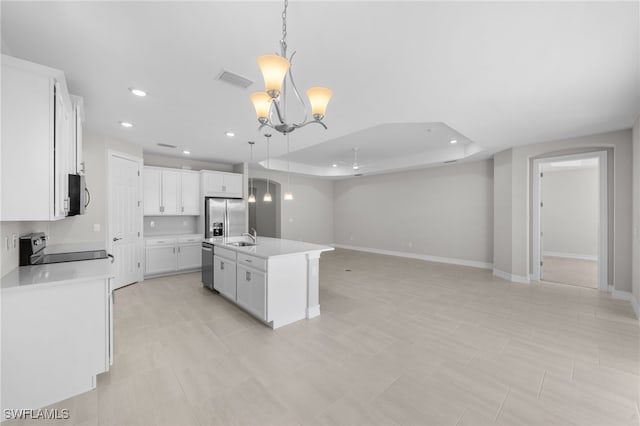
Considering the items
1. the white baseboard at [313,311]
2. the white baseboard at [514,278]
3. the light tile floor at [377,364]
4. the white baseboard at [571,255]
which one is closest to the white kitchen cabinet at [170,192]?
the light tile floor at [377,364]

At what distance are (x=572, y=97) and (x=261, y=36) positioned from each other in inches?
138

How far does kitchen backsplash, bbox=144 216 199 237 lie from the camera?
579 cm

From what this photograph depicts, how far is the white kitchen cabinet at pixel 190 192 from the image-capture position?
233 inches

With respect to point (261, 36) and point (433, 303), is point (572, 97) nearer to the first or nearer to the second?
point (433, 303)

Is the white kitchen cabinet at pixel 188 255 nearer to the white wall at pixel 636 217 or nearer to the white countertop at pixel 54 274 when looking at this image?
the white countertop at pixel 54 274

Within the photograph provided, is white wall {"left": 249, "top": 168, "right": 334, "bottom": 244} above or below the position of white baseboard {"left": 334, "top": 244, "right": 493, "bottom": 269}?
above

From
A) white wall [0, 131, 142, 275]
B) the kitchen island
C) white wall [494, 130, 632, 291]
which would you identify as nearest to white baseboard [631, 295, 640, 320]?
white wall [494, 130, 632, 291]

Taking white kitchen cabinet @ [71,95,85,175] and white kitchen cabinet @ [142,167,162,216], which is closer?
white kitchen cabinet @ [71,95,85,175]

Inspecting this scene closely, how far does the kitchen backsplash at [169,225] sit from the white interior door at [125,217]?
26.7 inches

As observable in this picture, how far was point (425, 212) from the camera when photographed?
25.1 ft

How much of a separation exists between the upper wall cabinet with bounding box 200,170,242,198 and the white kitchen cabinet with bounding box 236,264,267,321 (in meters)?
3.19

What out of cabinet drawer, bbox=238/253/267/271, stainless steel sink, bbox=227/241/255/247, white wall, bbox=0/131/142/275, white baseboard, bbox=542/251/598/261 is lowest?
white baseboard, bbox=542/251/598/261

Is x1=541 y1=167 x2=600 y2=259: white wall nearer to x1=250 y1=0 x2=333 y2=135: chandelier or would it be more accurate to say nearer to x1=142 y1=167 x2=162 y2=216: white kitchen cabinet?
x1=250 y1=0 x2=333 y2=135: chandelier

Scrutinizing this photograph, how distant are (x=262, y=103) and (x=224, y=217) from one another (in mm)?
4765
